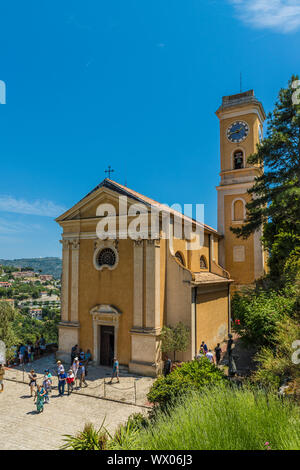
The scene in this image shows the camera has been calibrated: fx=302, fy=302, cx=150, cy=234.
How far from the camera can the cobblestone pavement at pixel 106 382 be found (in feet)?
46.0

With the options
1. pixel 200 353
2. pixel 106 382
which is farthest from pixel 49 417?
pixel 200 353

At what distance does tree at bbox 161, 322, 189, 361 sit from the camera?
16.7m

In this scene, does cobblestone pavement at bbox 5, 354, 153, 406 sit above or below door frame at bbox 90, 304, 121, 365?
below

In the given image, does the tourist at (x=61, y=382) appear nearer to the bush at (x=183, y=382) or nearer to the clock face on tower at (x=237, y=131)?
the bush at (x=183, y=382)

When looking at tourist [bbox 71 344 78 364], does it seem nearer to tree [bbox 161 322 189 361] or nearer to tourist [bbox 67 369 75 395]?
tourist [bbox 67 369 75 395]

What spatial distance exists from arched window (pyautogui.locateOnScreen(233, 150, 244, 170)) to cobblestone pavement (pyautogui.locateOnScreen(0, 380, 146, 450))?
22.7m

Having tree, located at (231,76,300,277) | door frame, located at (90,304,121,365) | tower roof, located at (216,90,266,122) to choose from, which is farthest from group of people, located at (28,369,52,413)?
tower roof, located at (216,90,266,122)

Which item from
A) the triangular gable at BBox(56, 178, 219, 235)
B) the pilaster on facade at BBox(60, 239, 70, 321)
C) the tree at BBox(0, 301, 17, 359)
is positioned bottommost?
the tree at BBox(0, 301, 17, 359)

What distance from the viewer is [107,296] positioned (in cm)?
1869

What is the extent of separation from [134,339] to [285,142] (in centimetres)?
1314

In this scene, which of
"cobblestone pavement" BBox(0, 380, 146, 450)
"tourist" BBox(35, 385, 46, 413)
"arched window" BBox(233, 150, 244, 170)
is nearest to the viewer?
"cobblestone pavement" BBox(0, 380, 146, 450)
